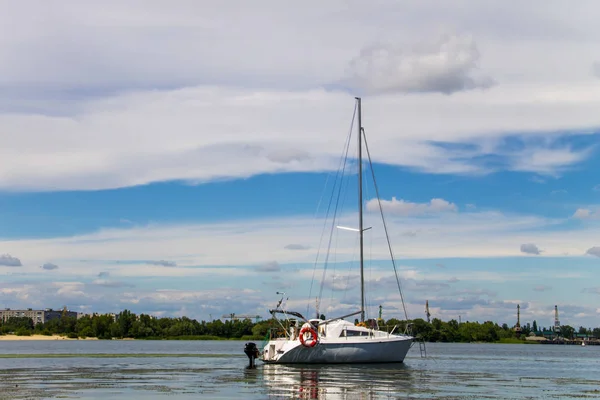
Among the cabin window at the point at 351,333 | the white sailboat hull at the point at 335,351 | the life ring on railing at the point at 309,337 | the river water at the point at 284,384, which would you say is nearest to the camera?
the river water at the point at 284,384

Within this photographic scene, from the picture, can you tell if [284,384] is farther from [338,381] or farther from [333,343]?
[333,343]

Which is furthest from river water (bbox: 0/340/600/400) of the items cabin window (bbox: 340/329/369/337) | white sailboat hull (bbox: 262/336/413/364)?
cabin window (bbox: 340/329/369/337)

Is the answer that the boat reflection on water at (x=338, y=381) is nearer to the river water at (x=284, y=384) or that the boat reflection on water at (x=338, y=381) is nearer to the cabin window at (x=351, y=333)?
the river water at (x=284, y=384)

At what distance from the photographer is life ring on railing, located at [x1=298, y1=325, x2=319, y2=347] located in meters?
70.2

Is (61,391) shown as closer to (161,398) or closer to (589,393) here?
(161,398)

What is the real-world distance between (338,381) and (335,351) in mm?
15342

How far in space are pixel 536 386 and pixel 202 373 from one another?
26747 mm

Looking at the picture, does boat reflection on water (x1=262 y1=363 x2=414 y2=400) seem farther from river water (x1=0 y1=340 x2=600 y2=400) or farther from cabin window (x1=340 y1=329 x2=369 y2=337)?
cabin window (x1=340 y1=329 x2=369 y2=337)

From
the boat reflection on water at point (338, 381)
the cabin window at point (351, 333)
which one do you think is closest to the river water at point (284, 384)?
the boat reflection on water at point (338, 381)

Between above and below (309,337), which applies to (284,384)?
below

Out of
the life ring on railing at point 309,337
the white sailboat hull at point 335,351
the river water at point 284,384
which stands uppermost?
the life ring on railing at point 309,337

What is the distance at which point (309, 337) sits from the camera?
70.6m

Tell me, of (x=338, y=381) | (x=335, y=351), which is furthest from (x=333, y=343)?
(x=338, y=381)

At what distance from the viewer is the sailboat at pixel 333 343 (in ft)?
232
